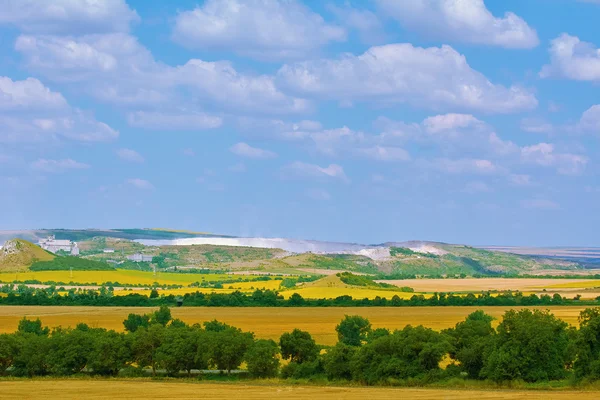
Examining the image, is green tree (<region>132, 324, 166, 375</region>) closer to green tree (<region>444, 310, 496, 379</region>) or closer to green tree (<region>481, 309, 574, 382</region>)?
green tree (<region>444, 310, 496, 379</region>)

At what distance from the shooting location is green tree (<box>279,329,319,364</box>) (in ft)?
259

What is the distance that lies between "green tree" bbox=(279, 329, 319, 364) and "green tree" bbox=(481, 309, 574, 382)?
14.7 m

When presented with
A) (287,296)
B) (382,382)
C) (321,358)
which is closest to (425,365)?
(382,382)

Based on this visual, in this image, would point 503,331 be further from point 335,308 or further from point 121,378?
point 335,308

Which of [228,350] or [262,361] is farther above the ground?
[228,350]

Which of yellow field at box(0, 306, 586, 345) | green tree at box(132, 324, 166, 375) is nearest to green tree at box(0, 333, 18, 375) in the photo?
green tree at box(132, 324, 166, 375)

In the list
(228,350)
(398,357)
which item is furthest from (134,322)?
(398,357)

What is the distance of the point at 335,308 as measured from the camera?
13988cm

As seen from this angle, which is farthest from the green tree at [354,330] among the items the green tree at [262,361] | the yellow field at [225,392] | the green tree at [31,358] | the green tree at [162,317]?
the green tree at [31,358]

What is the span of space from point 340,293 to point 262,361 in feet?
299

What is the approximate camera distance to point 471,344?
7462 cm

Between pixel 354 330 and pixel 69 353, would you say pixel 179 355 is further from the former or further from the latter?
pixel 354 330

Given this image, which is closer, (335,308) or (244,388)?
(244,388)

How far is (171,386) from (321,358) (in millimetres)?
12067
